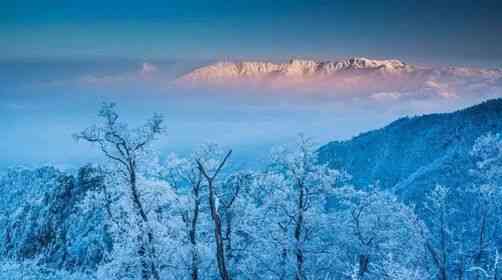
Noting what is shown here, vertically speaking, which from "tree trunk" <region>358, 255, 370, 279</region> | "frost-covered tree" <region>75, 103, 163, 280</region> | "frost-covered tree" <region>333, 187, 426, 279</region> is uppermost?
"frost-covered tree" <region>75, 103, 163, 280</region>

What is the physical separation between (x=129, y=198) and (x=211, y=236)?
1175 cm

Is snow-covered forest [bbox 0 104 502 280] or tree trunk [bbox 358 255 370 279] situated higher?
snow-covered forest [bbox 0 104 502 280]

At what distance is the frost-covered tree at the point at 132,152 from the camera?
3062cm

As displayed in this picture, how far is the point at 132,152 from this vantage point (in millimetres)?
31359

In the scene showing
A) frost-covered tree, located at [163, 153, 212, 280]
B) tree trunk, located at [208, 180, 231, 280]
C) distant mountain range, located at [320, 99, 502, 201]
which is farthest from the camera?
distant mountain range, located at [320, 99, 502, 201]

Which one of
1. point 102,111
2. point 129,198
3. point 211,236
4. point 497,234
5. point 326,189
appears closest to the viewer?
point 102,111

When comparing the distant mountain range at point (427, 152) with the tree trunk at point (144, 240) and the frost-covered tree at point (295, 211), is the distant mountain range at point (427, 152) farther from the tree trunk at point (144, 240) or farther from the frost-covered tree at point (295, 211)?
the tree trunk at point (144, 240)

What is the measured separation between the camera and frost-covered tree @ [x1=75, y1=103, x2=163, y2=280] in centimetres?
3062

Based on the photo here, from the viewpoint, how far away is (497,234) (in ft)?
210

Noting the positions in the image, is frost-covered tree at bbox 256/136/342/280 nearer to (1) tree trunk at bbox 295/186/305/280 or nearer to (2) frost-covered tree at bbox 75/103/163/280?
(1) tree trunk at bbox 295/186/305/280

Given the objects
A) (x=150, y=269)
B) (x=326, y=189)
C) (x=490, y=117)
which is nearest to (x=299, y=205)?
(x=326, y=189)

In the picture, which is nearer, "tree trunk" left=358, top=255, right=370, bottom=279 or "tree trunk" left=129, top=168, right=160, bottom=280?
"tree trunk" left=129, top=168, right=160, bottom=280

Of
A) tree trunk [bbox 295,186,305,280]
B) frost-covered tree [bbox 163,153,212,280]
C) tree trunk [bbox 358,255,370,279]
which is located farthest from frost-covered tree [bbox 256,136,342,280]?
frost-covered tree [bbox 163,153,212,280]

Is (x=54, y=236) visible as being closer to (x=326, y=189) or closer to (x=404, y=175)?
(x=404, y=175)
